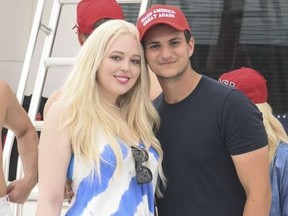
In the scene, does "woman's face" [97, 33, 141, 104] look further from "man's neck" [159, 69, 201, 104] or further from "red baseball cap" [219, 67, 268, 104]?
"red baseball cap" [219, 67, 268, 104]

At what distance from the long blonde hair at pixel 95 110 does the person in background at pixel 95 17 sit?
0.30m

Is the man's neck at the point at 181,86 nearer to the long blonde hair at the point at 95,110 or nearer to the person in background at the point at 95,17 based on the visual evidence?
the long blonde hair at the point at 95,110

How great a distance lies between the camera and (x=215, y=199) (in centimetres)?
170

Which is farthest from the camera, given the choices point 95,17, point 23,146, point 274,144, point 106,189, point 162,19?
point 23,146

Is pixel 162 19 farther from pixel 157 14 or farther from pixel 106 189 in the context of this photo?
pixel 106 189

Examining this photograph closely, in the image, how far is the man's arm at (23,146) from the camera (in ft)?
7.05

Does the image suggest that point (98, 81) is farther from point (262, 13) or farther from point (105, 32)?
point (262, 13)

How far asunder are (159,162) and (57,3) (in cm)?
158

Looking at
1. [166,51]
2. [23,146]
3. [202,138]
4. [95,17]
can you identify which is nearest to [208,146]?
[202,138]

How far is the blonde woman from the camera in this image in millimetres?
1591

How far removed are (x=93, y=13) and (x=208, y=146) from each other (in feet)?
2.61

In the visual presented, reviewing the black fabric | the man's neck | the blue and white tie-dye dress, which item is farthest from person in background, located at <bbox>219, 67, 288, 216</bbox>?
the blue and white tie-dye dress

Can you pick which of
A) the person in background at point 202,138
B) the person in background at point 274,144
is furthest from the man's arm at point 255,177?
the person in background at point 274,144

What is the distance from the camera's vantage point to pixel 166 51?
1.70m
